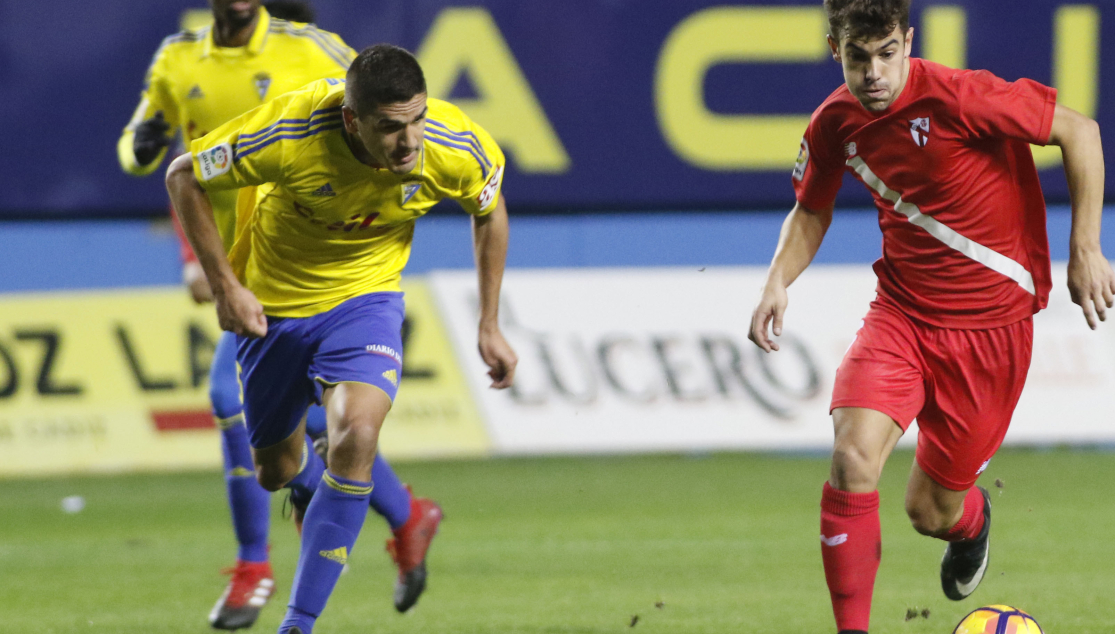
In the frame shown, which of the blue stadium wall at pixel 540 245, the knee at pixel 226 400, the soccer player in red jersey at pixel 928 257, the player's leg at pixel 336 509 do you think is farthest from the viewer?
the blue stadium wall at pixel 540 245

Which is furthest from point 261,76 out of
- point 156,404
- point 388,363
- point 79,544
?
point 156,404

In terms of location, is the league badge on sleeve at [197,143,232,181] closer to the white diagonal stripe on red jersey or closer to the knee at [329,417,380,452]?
the knee at [329,417,380,452]

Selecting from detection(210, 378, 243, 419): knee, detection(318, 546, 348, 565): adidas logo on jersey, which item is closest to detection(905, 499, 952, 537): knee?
detection(318, 546, 348, 565): adidas logo on jersey

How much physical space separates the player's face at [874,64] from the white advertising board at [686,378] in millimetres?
5818

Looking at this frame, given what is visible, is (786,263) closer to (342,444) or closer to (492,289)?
(492,289)

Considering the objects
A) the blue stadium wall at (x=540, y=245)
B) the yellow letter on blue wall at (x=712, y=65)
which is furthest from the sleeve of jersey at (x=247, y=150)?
the yellow letter on blue wall at (x=712, y=65)

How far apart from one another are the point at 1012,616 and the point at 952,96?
1.37 meters

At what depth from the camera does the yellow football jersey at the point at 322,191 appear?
400cm

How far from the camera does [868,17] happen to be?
366 centimetres

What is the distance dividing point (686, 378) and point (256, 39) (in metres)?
4.85

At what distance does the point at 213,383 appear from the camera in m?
5.16

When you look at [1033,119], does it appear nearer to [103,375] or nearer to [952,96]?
[952,96]

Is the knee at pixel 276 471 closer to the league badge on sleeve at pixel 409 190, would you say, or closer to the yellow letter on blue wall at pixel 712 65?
the league badge on sleeve at pixel 409 190

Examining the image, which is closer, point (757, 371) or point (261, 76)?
point (261, 76)
